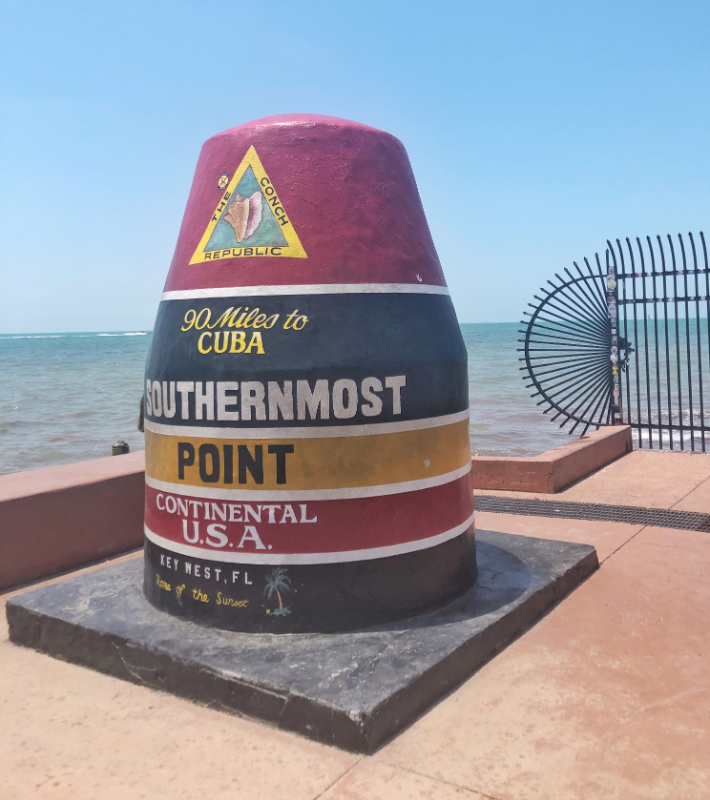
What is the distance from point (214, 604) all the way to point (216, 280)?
164 centimetres

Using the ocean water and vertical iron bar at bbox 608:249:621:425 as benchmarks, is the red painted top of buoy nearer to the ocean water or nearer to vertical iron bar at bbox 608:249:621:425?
vertical iron bar at bbox 608:249:621:425

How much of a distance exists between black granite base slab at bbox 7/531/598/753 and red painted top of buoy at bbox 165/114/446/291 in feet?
5.74

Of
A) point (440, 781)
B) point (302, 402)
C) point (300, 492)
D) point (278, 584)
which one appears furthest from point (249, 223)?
point (440, 781)

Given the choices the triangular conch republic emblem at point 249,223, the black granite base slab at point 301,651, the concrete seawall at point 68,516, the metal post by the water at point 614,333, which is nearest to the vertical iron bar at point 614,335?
the metal post by the water at point 614,333

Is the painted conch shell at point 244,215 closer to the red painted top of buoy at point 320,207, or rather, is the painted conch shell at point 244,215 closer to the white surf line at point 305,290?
the red painted top of buoy at point 320,207

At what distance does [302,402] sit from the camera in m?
3.33

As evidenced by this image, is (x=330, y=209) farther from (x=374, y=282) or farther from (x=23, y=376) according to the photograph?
(x=23, y=376)

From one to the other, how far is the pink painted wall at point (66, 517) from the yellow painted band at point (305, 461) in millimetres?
1825

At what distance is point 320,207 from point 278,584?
6.27ft

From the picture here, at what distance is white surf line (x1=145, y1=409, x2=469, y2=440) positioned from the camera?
3326mm

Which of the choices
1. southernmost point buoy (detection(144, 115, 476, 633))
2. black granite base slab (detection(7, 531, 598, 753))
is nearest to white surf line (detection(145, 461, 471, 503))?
southernmost point buoy (detection(144, 115, 476, 633))

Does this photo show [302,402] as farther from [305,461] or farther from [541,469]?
[541,469]

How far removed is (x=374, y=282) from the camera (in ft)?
11.7

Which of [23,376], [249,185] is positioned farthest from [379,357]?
[23,376]
